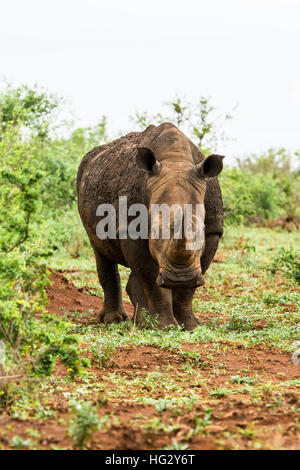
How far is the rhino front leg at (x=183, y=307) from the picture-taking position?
7.51 meters

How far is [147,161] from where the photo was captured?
268 inches

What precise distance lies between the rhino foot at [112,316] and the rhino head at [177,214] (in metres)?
2.10

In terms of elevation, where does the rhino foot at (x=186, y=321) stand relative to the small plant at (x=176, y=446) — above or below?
above

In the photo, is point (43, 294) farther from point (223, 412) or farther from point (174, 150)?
point (174, 150)

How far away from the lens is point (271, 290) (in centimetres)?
1028

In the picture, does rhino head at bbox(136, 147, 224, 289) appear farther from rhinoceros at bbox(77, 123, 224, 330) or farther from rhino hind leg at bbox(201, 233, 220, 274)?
rhino hind leg at bbox(201, 233, 220, 274)

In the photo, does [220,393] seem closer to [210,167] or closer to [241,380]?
[241,380]

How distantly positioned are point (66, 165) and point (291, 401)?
44.2 feet

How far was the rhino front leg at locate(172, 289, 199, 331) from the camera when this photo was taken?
751cm

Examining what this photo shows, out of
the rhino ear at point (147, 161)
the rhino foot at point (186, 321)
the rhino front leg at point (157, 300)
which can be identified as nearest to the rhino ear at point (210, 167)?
the rhino ear at point (147, 161)

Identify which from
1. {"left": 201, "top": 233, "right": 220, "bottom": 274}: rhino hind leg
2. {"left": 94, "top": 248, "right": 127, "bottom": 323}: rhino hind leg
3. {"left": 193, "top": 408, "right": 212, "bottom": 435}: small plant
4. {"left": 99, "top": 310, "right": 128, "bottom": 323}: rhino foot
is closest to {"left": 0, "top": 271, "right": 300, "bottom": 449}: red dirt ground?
{"left": 193, "top": 408, "right": 212, "bottom": 435}: small plant

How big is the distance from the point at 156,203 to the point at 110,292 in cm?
271

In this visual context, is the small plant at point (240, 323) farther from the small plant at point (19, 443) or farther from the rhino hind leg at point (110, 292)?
the small plant at point (19, 443)

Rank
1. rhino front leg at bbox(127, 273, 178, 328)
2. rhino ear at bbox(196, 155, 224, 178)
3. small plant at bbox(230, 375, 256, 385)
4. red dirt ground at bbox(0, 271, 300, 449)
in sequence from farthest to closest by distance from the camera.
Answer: rhino front leg at bbox(127, 273, 178, 328) → rhino ear at bbox(196, 155, 224, 178) → small plant at bbox(230, 375, 256, 385) → red dirt ground at bbox(0, 271, 300, 449)
